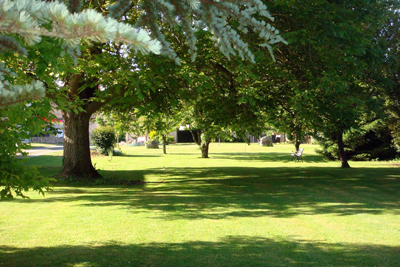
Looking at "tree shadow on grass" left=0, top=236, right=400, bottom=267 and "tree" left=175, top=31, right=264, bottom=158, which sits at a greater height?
"tree" left=175, top=31, right=264, bottom=158

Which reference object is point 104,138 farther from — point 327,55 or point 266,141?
point 266,141

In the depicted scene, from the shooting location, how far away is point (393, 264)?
5289 mm

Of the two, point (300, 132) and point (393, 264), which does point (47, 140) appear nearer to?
point (300, 132)

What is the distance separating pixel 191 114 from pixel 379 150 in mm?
14092

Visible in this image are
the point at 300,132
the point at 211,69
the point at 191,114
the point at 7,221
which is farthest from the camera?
the point at 191,114

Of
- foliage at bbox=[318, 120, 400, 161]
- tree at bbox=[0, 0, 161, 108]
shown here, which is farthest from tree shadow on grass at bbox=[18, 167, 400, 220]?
foliage at bbox=[318, 120, 400, 161]

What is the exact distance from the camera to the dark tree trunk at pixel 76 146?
49.8ft

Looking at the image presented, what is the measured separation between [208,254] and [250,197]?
582 centimetres

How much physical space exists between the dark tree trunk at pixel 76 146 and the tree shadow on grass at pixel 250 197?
2197mm

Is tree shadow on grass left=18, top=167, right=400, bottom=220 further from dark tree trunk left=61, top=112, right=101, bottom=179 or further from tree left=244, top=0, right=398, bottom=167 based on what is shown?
tree left=244, top=0, right=398, bottom=167

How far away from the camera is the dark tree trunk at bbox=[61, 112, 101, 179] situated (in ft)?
49.8

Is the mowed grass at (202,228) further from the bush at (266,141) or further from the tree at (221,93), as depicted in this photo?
the bush at (266,141)

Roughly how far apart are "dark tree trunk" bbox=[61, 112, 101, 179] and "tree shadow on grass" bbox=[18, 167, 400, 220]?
2197 millimetres

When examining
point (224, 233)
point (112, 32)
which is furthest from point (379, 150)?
point (112, 32)
